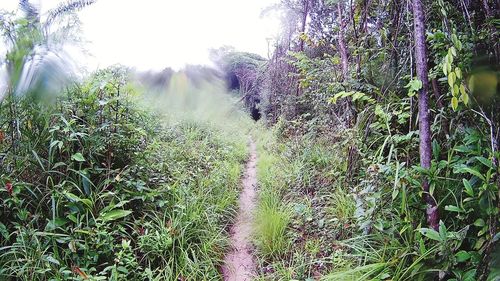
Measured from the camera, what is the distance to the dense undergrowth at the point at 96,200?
2.09m

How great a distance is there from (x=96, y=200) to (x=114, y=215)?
241mm

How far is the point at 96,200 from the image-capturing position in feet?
8.04

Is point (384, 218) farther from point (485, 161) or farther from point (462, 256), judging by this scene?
point (485, 161)

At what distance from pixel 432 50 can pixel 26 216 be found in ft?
10.4

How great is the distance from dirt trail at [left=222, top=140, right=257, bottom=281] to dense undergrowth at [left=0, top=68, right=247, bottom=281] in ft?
0.41

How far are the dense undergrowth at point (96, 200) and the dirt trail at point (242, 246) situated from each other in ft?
0.41

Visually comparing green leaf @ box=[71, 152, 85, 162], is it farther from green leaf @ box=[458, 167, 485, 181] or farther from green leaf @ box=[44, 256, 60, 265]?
green leaf @ box=[458, 167, 485, 181]

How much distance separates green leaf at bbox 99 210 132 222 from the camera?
2.30 meters

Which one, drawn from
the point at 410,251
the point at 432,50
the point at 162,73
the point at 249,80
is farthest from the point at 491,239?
the point at 249,80

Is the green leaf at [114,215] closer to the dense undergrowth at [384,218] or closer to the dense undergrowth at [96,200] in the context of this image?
the dense undergrowth at [96,200]

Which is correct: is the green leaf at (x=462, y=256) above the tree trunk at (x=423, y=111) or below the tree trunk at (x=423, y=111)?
below

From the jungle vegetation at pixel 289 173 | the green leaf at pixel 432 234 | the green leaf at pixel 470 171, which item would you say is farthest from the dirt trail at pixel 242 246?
the green leaf at pixel 470 171

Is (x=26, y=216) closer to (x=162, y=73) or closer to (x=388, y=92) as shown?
(x=162, y=73)

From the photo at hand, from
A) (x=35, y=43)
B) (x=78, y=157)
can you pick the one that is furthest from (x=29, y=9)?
(x=78, y=157)
